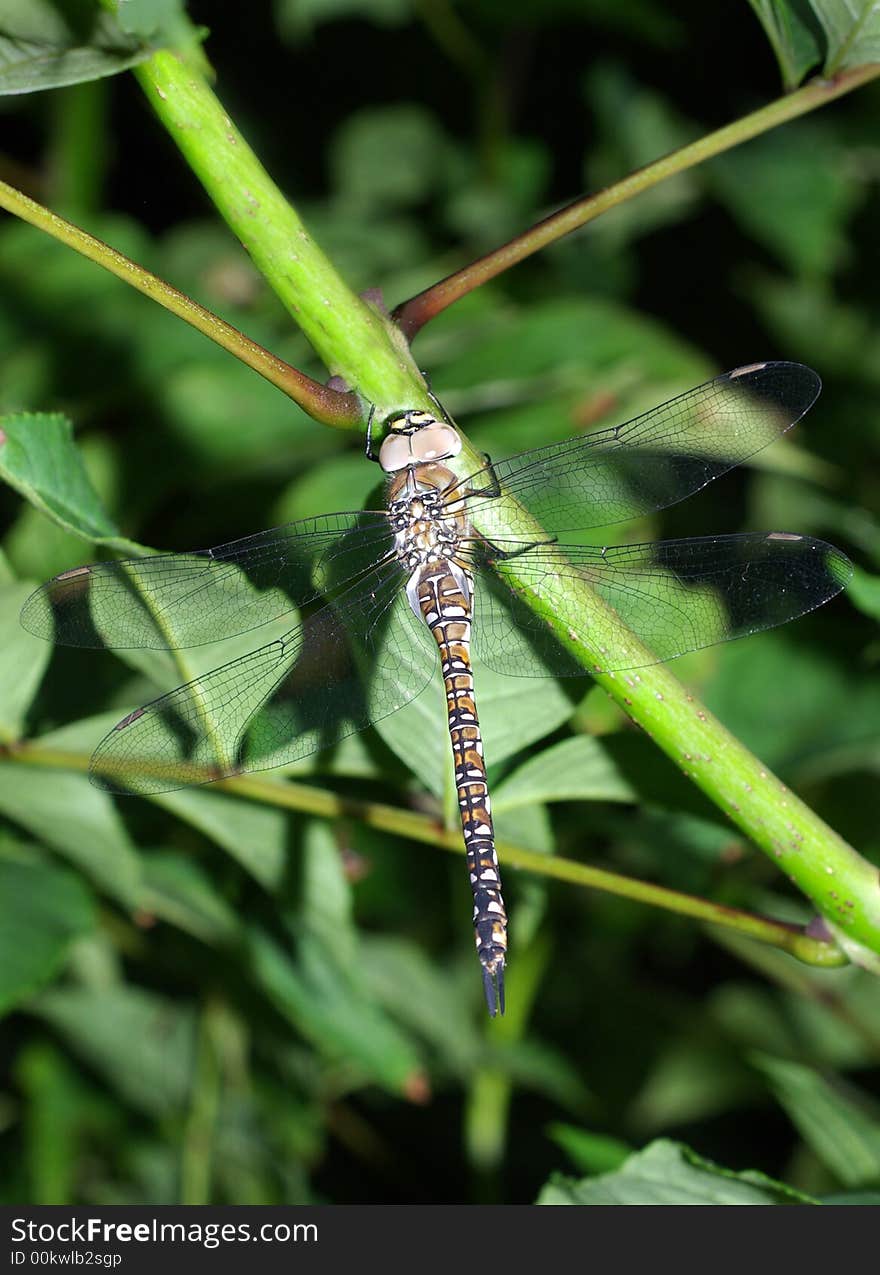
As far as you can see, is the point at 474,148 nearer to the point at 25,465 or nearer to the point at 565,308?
the point at 565,308

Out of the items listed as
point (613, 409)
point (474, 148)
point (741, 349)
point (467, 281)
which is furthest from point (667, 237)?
point (467, 281)

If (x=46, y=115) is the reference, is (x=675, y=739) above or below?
below

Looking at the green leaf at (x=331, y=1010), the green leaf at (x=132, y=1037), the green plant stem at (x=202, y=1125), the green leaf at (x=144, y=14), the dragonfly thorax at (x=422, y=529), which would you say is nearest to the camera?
the green leaf at (x=144, y=14)

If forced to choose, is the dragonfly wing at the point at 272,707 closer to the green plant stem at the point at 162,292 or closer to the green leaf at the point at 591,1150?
the green plant stem at the point at 162,292

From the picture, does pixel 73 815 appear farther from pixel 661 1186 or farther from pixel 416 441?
pixel 661 1186

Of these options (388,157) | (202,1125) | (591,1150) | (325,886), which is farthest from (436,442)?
(388,157)

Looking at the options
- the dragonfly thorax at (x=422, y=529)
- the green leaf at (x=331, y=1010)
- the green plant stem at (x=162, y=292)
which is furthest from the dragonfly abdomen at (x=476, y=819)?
the green plant stem at (x=162, y=292)
